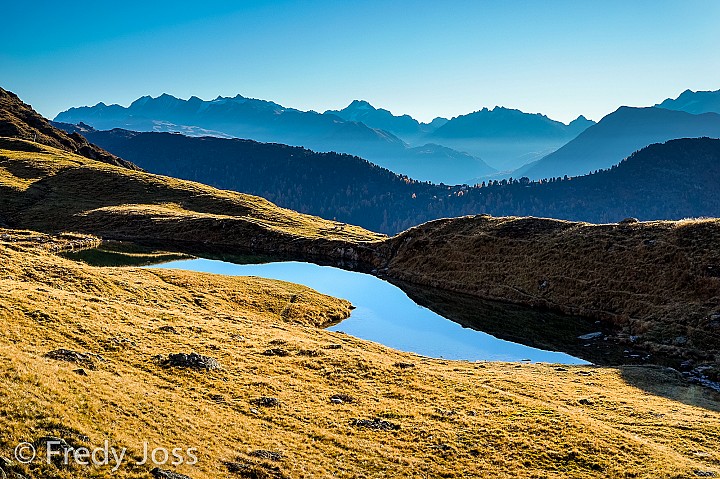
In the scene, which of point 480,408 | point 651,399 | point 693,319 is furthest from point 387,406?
point 693,319

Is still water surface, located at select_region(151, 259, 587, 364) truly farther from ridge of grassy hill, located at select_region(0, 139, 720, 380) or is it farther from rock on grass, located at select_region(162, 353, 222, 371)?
rock on grass, located at select_region(162, 353, 222, 371)

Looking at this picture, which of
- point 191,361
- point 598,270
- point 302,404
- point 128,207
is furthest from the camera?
point 128,207

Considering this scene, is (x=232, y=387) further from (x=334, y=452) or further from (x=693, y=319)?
(x=693, y=319)

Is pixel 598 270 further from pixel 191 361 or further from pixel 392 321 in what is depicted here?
pixel 191 361

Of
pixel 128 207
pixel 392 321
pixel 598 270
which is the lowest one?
pixel 392 321

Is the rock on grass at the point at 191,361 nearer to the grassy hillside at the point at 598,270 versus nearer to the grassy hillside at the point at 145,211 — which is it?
the grassy hillside at the point at 598,270

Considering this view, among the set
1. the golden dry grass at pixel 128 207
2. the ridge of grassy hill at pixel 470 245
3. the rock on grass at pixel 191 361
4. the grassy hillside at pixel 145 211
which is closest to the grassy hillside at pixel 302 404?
the rock on grass at pixel 191 361

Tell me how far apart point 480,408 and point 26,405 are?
25147 millimetres

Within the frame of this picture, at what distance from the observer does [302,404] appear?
3014 cm

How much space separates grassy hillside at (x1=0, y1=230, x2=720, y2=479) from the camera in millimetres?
22156

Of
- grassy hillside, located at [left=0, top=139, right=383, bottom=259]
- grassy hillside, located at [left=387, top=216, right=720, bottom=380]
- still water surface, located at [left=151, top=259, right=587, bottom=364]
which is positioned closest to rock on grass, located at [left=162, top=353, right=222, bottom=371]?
still water surface, located at [left=151, top=259, right=587, bottom=364]

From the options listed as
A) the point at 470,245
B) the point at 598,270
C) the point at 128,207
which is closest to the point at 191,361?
the point at 598,270

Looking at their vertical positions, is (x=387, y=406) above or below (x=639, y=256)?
below

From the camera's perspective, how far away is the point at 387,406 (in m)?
31.7
